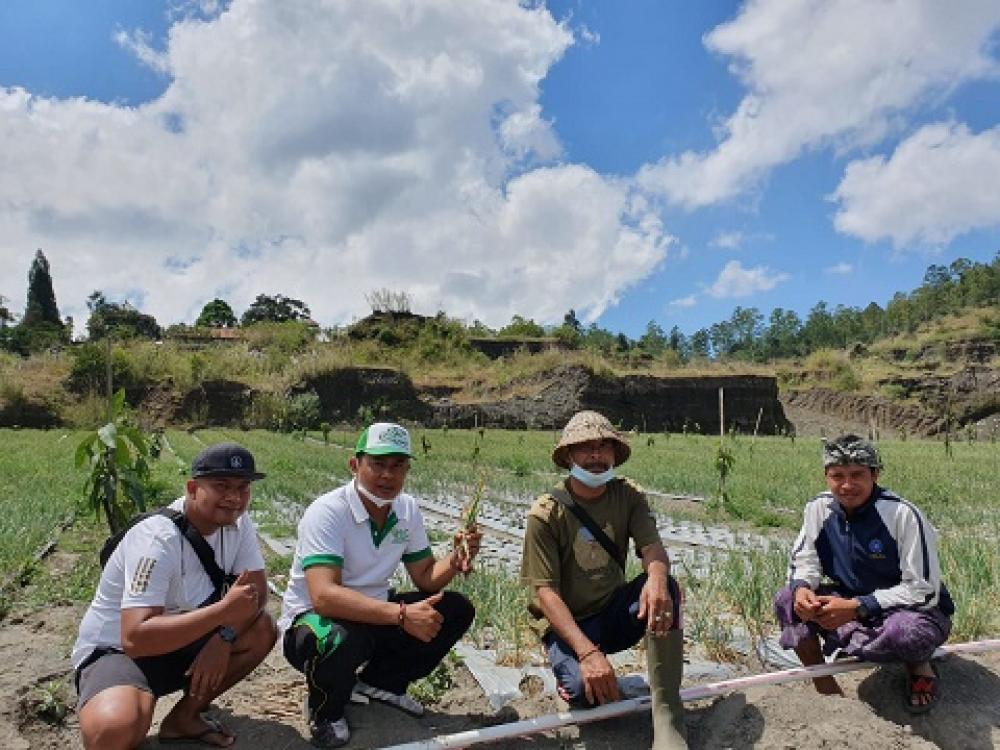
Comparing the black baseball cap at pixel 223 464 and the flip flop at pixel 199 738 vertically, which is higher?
the black baseball cap at pixel 223 464

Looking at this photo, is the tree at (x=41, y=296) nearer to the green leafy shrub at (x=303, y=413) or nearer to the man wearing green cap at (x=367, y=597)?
the green leafy shrub at (x=303, y=413)

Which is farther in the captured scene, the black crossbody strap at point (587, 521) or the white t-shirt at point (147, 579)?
the black crossbody strap at point (587, 521)

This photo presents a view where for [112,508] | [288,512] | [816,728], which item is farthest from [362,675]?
[288,512]

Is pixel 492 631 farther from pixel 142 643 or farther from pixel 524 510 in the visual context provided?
pixel 524 510

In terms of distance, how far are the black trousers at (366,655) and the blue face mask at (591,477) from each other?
738 mm

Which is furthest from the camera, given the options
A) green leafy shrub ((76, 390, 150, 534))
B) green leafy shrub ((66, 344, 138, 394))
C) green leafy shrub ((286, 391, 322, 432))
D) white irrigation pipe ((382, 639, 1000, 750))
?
green leafy shrub ((286, 391, 322, 432))

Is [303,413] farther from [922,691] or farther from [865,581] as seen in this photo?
[922,691]

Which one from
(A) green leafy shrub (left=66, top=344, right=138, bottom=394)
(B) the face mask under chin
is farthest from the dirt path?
(A) green leafy shrub (left=66, top=344, right=138, bottom=394)

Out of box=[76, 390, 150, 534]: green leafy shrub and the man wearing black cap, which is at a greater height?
box=[76, 390, 150, 534]: green leafy shrub

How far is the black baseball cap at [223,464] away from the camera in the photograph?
2.67 meters

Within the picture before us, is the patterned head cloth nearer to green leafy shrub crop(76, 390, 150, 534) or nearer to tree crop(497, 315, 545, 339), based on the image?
green leafy shrub crop(76, 390, 150, 534)

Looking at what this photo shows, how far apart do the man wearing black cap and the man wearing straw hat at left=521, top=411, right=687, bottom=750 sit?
3.74ft

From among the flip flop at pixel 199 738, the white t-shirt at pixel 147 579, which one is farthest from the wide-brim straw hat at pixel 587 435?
the flip flop at pixel 199 738

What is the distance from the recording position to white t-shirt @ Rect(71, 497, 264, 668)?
253cm
